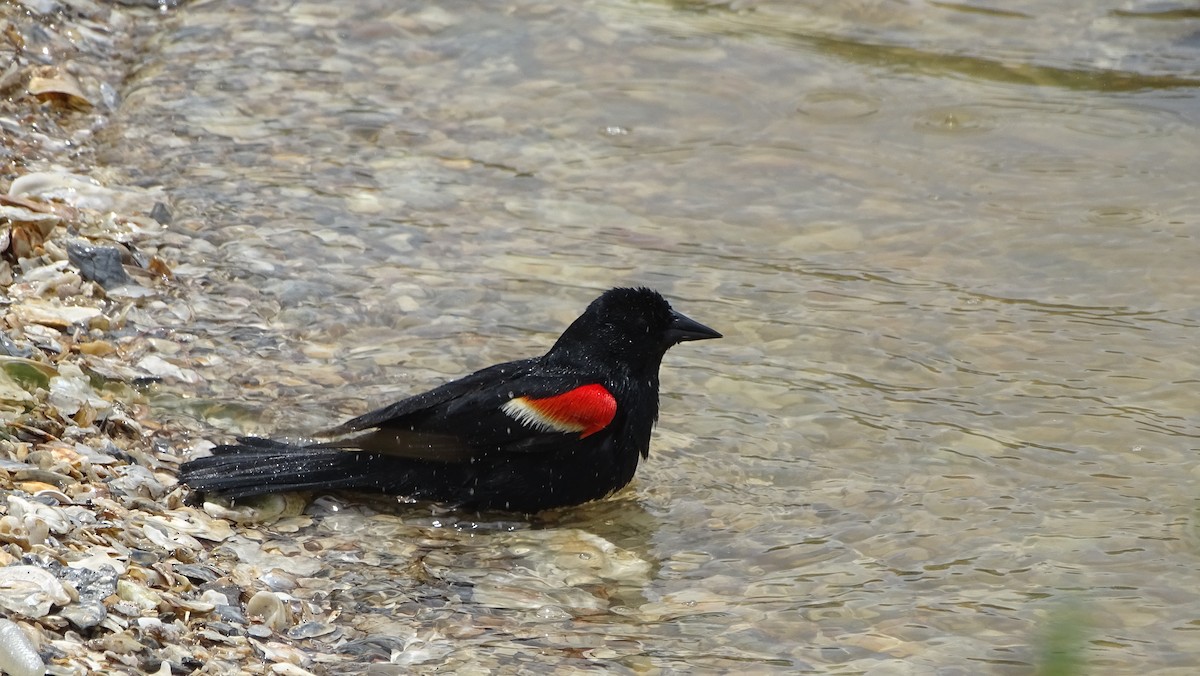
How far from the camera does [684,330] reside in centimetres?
544

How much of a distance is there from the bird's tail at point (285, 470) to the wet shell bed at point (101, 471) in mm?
92

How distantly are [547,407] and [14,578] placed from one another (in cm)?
202

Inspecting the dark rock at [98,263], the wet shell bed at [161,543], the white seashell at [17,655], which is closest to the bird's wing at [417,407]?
the wet shell bed at [161,543]

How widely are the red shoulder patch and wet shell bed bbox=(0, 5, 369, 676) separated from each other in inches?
31.8

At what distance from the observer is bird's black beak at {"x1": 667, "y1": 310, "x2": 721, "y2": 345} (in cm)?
542

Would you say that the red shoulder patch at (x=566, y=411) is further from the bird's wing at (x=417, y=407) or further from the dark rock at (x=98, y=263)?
the dark rock at (x=98, y=263)

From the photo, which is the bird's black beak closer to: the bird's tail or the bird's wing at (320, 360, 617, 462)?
the bird's wing at (320, 360, 617, 462)

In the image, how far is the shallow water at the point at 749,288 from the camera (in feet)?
14.3

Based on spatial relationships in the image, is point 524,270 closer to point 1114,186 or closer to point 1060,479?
point 1060,479

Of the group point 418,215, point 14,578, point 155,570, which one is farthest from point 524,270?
point 14,578

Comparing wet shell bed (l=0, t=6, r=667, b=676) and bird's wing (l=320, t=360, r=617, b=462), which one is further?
bird's wing (l=320, t=360, r=617, b=462)

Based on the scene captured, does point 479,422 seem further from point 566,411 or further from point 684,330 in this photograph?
point 684,330

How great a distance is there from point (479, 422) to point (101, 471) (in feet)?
4.04

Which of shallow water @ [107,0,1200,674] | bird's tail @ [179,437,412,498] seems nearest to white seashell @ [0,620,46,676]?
shallow water @ [107,0,1200,674]
